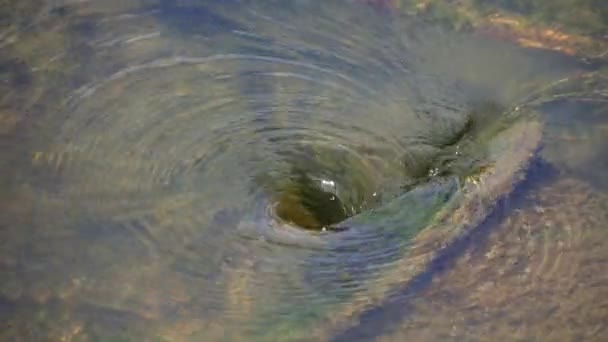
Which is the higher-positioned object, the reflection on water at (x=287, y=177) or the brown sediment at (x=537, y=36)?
the brown sediment at (x=537, y=36)

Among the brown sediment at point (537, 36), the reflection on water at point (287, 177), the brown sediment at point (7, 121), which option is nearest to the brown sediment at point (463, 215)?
the reflection on water at point (287, 177)

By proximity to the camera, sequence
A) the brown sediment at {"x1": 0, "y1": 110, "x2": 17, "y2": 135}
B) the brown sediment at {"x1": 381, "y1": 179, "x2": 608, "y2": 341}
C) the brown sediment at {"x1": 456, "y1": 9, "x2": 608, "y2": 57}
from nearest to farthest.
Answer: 1. the brown sediment at {"x1": 381, "y1": 179, "x2": 608, "y2": 341}
2. the brown sediment at {"x1": 0, "y1": 110, "x2": 17, "y2": 135}
3. the brown sediment at {"x1": 456, "y1": 9, "x2": 608, "y2": 57}

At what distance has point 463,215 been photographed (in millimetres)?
3865

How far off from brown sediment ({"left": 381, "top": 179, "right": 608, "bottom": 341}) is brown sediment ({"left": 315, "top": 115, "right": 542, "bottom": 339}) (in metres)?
0.11

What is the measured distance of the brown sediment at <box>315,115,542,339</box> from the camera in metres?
3.52

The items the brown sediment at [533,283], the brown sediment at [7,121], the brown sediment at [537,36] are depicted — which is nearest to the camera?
the brown sediment at [533,283]

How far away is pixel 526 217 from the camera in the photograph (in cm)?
391

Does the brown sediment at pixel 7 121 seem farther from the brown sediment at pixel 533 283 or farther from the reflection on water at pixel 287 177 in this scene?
the brown sediment at pixel 533 283

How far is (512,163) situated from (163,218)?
1.64 meters

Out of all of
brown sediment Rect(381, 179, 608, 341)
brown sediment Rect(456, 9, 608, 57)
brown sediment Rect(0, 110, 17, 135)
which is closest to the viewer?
brown sediment Rect(381, 179, 608, 341)

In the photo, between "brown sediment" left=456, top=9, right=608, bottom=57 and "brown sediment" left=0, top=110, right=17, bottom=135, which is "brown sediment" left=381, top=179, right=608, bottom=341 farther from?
"brown sediment" left=0, top=110, right=17, bottom=135

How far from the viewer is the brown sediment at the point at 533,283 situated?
350 cm

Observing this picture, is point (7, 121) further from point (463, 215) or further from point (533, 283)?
point (533, 283)

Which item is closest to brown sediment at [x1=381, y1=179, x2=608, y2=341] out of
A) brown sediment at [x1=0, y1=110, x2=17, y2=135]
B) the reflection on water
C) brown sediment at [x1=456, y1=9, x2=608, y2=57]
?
the reflection on water
